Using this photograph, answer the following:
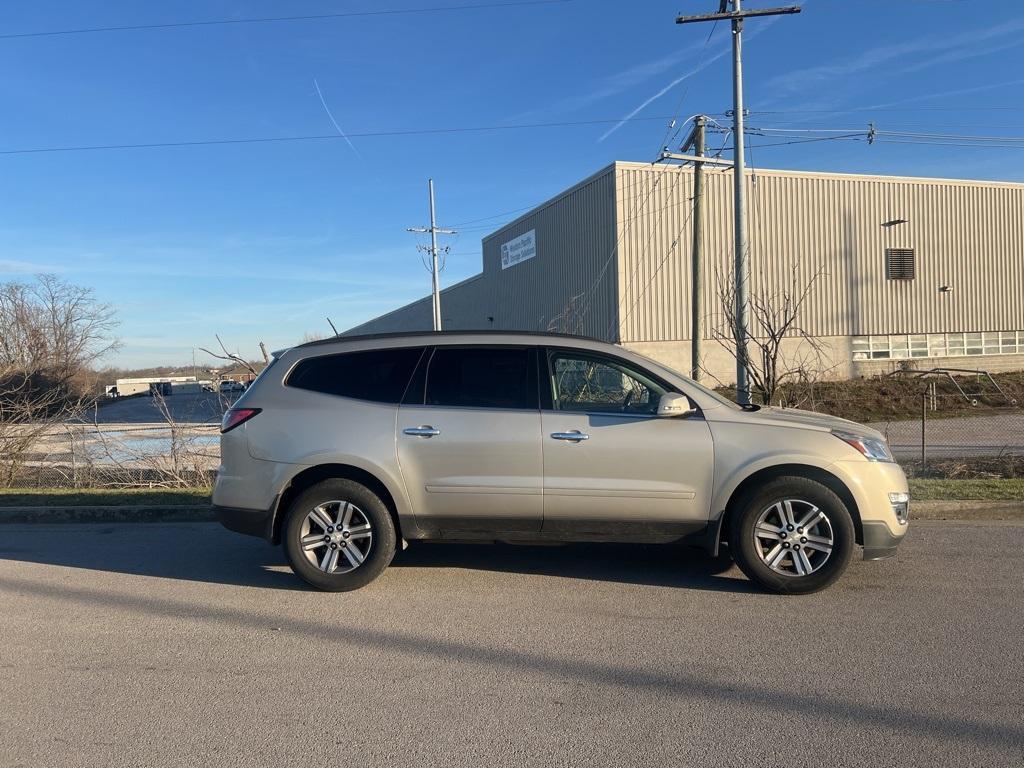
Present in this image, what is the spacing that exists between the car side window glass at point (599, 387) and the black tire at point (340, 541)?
155 cm

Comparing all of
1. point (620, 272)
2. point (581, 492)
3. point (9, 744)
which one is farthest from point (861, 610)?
point (620, 272)

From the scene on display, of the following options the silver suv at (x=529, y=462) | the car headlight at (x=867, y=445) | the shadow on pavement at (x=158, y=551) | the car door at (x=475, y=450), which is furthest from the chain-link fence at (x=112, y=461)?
the car headlight at (x=867, y=445)

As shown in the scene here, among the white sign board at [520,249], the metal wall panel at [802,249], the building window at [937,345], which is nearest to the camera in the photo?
the metal wall panel at [802,249]

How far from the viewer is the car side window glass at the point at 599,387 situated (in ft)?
19.3

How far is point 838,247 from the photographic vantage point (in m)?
30.6

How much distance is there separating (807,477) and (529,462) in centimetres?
198

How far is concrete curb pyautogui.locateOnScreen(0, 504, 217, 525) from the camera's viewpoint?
8984mm

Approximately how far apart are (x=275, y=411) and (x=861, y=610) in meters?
4.40

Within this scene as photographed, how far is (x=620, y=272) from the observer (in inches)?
1120

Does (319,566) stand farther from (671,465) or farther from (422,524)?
(671,465)

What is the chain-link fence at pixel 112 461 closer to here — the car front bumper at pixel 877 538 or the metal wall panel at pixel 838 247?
the car front bumper at pixel 877 538

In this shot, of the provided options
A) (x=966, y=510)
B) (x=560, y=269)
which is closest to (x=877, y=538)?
(x=966, y=510)

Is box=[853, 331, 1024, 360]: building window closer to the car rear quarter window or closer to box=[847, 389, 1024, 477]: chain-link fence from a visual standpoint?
box=[847, 389, 1024, 477]: chain-link fence

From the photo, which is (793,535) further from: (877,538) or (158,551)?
(158,551)
